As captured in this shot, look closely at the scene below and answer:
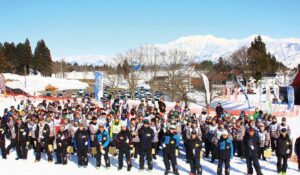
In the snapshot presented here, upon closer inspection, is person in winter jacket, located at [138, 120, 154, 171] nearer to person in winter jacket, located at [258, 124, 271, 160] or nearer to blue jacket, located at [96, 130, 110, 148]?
blue jacket, located at [96, 130, 110, 148]

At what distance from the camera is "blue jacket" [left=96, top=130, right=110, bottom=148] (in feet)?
40.0

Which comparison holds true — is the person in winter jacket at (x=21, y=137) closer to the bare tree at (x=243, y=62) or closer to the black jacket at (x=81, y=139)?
the black jacket at (x=81, y=139)

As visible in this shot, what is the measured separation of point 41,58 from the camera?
82250 millimetres

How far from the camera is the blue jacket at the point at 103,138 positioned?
40.0ft

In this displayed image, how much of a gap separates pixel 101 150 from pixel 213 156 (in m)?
4.26

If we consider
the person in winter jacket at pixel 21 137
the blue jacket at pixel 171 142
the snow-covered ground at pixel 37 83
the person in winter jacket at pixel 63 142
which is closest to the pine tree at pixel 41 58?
the snow-covered ground at pixel 37 83

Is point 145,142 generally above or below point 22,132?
below

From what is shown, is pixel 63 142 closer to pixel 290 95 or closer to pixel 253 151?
pixel 253 151

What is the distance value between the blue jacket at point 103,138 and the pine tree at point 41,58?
242ft

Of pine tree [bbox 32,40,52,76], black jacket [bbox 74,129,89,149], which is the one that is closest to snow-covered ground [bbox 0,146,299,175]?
black jacket [bbox 74,129,89,149]

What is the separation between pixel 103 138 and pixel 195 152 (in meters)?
3.21

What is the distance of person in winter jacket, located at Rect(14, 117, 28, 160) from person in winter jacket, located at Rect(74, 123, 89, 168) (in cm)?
227

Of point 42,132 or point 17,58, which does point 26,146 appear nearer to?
point 42,132

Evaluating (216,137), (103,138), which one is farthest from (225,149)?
(103,138)
